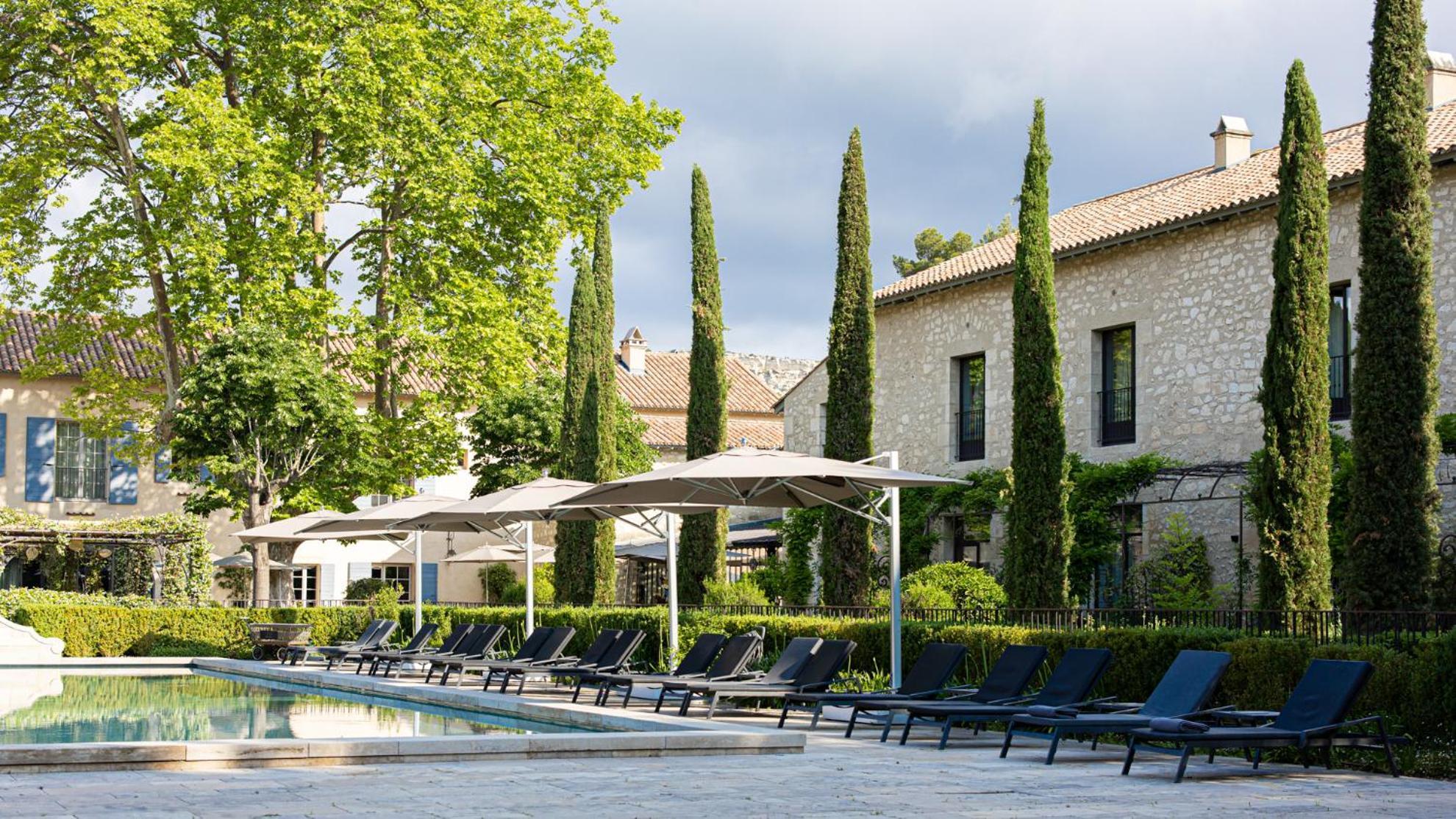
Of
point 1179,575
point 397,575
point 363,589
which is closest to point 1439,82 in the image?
point 1179,575

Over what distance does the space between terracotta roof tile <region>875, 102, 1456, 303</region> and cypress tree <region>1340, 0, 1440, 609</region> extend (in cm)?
535

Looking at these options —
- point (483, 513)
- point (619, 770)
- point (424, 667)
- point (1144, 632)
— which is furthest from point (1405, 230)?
point (424, 667)

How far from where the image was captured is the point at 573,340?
2552 centimetres

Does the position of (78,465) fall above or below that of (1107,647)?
above

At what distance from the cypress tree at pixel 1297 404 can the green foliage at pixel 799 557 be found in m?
13.7

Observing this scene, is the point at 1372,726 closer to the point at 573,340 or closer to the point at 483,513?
the point at 483,513

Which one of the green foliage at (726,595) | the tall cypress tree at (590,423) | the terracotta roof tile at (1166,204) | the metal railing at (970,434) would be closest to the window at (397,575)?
the tall cypress tree at (590,423)

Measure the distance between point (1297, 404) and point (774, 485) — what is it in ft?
16.1

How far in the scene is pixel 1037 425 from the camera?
1731 cm

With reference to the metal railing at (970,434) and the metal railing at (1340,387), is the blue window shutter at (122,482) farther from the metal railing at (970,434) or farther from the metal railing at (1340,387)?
the metal railing at (1340,387)

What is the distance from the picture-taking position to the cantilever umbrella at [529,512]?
17.4 meters

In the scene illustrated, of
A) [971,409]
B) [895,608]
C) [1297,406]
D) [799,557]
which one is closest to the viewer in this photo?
[895,608]

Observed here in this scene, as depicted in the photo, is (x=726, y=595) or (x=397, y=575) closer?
(x=726, y=595)

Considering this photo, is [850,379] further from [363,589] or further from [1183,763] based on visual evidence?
[363,589]
